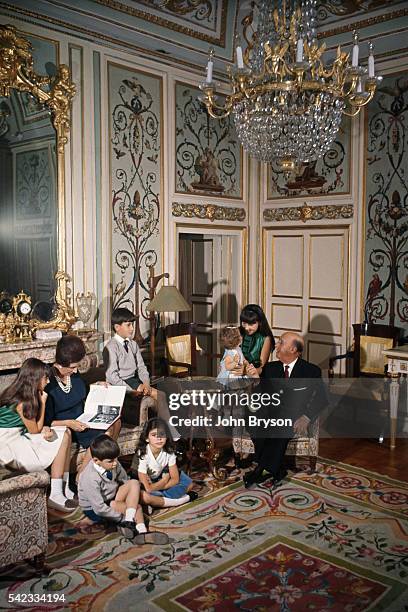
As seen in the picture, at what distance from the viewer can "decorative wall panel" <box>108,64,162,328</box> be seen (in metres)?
5.97

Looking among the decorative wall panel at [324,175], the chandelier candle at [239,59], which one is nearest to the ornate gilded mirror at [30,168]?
the chandelier candle at [239,59]

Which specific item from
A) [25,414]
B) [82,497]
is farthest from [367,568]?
[25,414]

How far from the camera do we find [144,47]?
239 inches

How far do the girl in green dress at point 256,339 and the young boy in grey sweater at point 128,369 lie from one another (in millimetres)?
897

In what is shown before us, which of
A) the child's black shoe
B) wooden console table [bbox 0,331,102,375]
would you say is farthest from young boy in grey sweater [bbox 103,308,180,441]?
the child's black shoe

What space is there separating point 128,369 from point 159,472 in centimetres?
117

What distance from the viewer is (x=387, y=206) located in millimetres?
6461

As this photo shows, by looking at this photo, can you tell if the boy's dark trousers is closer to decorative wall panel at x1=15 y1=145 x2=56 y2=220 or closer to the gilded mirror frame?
Result: the gilded mirror frame

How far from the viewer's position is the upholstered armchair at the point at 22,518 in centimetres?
315

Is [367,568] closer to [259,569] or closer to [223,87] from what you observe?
[259,569]

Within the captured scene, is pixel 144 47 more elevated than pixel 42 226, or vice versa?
pixel 144 47

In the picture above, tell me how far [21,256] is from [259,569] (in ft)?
10.6

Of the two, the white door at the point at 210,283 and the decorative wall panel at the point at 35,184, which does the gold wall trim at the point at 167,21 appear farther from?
the white door at the point at 210,283

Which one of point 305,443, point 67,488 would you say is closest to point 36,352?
point 67,488
